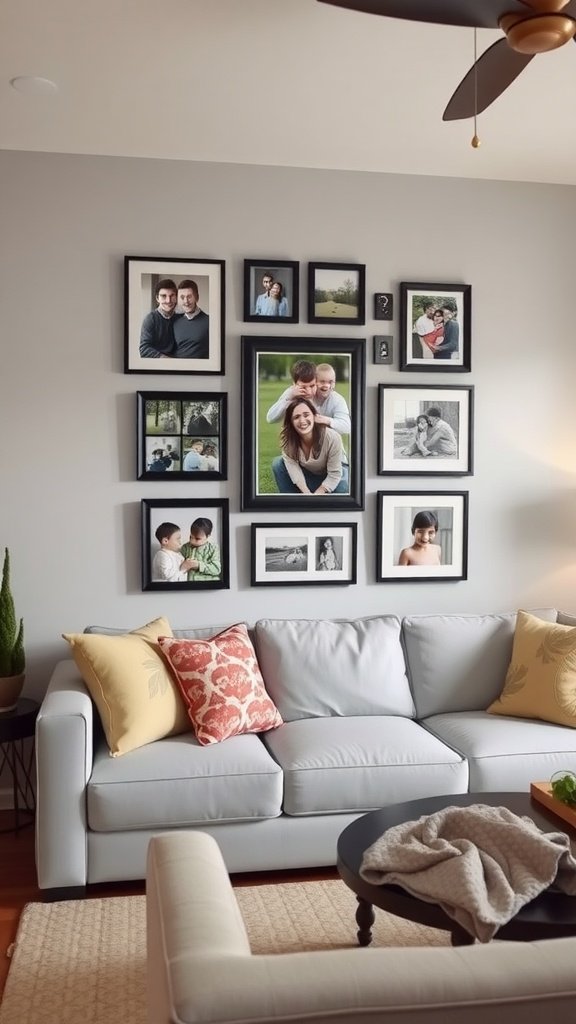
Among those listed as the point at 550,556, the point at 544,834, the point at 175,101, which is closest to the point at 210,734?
the point at 544,834

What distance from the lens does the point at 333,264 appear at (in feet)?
13.3

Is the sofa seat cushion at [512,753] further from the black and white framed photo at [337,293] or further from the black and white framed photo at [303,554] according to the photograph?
the black and white framed photo at [337,293]

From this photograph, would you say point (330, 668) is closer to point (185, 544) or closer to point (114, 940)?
point (185, 544)

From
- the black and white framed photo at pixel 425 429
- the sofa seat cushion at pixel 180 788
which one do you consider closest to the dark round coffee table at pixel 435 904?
the sofa seat cushion at pixel 180 788

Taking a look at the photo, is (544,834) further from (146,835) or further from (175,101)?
(175,101)

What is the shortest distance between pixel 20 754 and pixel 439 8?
314 cm

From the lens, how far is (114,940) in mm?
2807

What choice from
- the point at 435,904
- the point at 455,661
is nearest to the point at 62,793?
the point at 435,904

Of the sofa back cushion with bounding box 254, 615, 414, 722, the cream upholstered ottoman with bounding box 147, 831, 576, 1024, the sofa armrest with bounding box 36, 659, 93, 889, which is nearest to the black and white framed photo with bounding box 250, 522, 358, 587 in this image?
the sofa back cushion with bounding box 254, 615, 414, 722

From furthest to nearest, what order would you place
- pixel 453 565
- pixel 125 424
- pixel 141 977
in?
pixel 453 565, pixel 125 424, pixel 141 977

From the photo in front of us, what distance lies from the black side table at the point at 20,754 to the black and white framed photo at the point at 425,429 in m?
1.77

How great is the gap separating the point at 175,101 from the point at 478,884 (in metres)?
2.71

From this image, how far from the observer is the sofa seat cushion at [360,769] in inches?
125

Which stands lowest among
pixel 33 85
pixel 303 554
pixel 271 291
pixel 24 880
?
pixel 24 880
